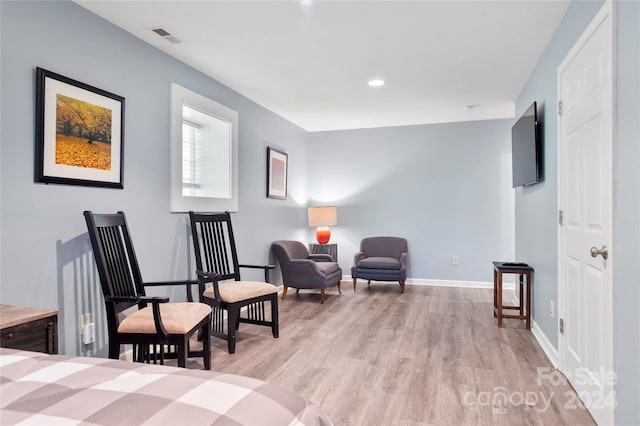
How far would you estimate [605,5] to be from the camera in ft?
6.11

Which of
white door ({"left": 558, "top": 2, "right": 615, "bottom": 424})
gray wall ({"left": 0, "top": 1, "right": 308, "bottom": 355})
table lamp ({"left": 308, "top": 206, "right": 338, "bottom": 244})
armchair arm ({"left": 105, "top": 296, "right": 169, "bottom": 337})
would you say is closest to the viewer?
white door ({"left": 558, "top": 2, "right": 615, "bottom": 424})

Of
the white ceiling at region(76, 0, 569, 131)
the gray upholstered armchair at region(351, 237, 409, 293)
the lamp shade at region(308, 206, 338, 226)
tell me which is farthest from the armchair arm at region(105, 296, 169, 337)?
the lamp shade at region(308, 206, 338, 226)

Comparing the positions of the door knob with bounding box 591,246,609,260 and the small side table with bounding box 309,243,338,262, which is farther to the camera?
the small side table with bounding box 309,243,338,262

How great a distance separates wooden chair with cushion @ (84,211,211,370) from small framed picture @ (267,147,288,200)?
101 inches

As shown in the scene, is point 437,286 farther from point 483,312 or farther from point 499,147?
point 499,147

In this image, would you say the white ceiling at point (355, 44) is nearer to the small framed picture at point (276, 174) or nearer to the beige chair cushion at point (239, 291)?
the small framed picture at point (276, 174)

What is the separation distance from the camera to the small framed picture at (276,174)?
16.7 feet

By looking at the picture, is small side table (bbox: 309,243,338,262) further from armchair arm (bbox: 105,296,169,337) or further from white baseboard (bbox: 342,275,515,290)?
armchair arm (bbox: 105,296,169,337)

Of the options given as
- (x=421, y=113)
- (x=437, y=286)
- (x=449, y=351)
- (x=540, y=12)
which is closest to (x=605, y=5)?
(x=540, y=12)

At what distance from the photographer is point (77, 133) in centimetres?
249

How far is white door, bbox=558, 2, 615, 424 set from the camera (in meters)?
1.86

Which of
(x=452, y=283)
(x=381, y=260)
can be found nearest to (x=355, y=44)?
(x=381, y=260)

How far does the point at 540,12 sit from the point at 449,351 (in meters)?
2.54

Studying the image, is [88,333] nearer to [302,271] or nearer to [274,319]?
[274,319]
